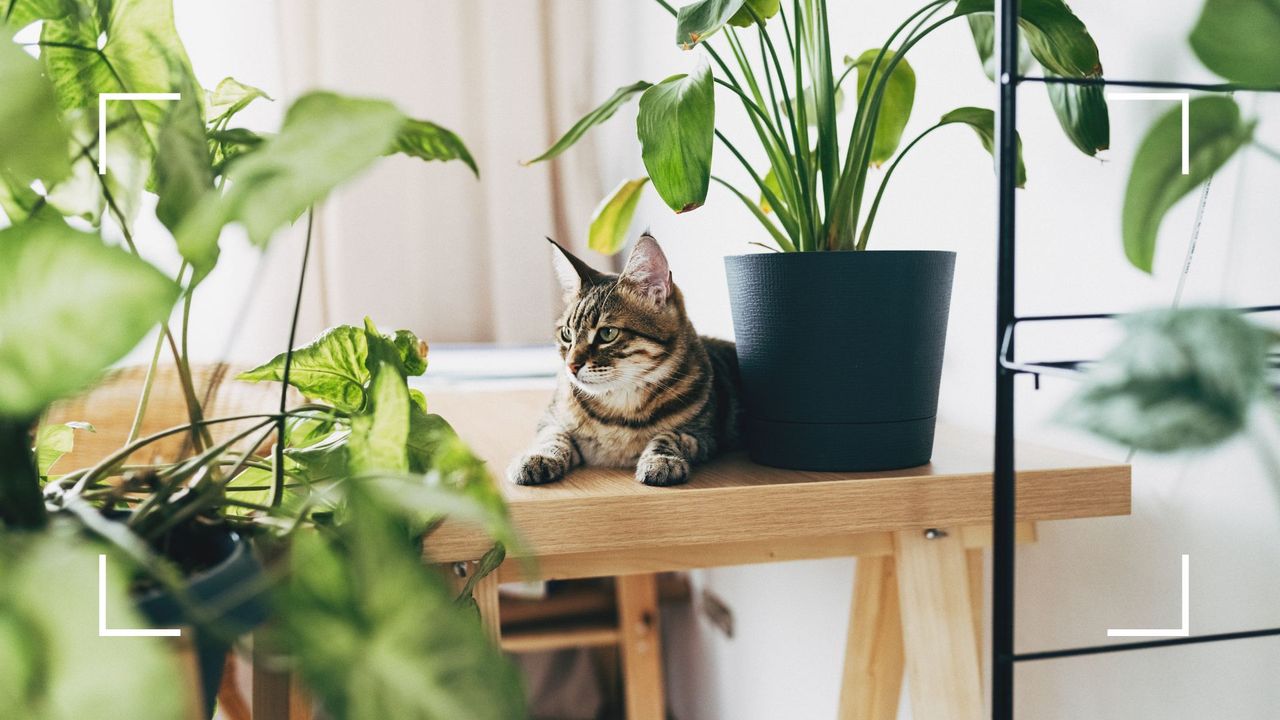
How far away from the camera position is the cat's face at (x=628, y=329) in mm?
773

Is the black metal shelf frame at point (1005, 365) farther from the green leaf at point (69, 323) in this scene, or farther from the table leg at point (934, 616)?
the green leaf at point (69, 323)

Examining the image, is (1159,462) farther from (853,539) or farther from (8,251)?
(8,251)

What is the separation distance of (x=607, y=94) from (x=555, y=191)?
1.02 ft

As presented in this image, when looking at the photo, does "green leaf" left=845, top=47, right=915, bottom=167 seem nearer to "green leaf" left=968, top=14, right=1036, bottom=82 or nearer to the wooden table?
"green leaf" left=968, top=14, right=1036, bottom=82

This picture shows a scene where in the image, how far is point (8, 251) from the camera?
25cm

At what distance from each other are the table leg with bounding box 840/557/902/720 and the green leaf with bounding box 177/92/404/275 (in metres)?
0.73

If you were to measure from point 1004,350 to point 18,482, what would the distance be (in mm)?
450

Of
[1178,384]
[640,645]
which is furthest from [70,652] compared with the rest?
[640,645]

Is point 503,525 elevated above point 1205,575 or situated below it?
above

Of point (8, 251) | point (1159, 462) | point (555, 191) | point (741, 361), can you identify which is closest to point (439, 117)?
point (555, 191)

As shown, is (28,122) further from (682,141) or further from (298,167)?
(682,141)

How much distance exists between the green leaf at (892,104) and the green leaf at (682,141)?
0.94 ft

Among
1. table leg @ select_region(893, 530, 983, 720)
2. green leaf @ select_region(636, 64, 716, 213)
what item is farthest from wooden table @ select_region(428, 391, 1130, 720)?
green leaf @ select_region(636, 64, 716, 213)

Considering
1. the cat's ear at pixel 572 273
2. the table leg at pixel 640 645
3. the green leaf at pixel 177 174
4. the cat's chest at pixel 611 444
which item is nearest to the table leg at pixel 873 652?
the cat's chest at pixel 611 444
